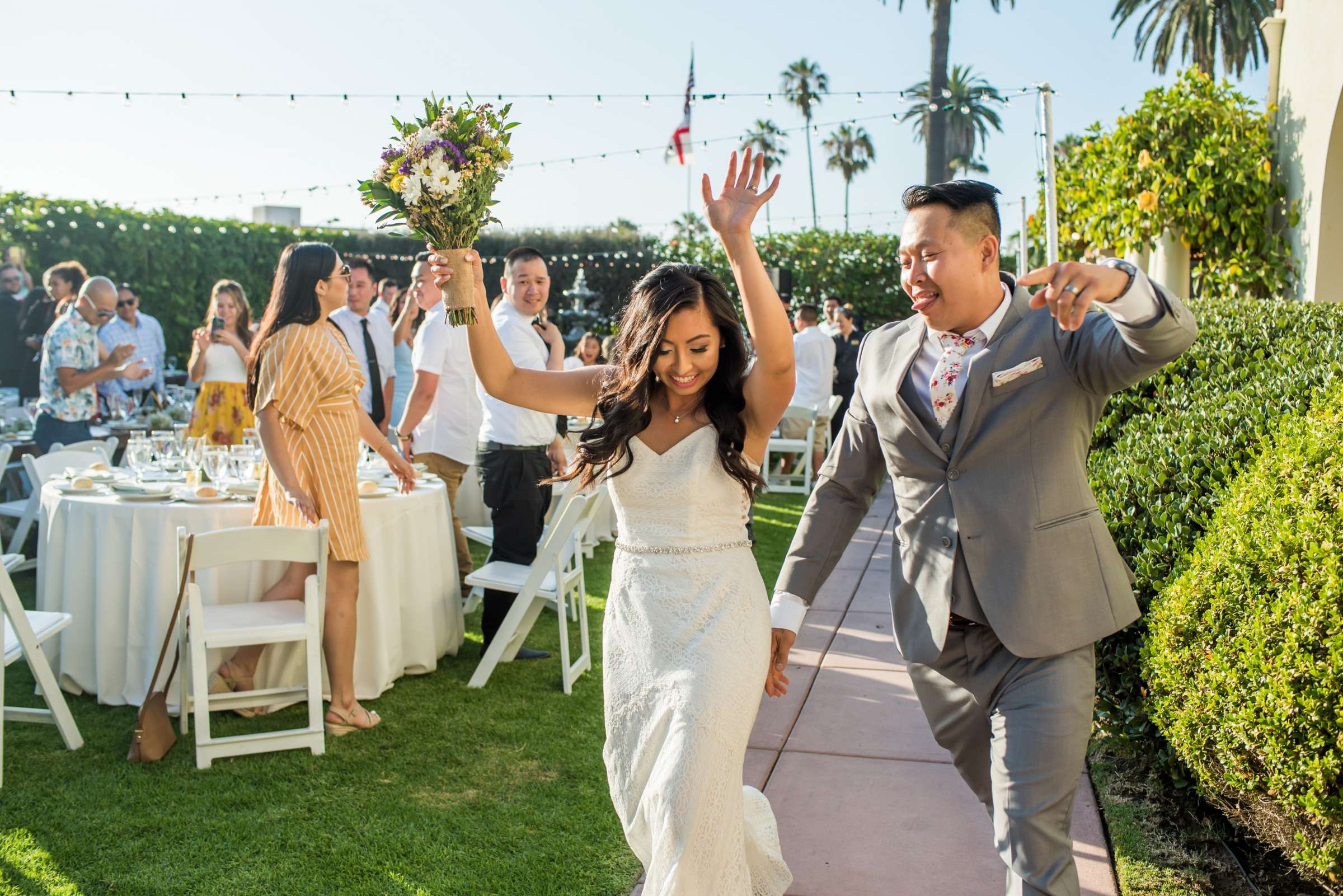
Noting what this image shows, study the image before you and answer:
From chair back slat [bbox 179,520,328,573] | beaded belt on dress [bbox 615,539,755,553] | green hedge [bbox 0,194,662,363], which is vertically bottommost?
chair back slat [bbox 179,520,328,573]

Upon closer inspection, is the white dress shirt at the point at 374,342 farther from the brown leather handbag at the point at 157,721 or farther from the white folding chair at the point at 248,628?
A: the brown leather handbag at the point at 157,721

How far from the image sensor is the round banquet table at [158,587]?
473cm

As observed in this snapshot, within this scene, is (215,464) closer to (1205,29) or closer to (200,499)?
(200,499)

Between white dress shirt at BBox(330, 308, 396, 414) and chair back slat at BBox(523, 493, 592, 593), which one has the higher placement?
white dress shirt at BBox(330, 308, 396, 414)

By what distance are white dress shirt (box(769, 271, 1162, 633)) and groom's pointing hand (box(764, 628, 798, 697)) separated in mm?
19

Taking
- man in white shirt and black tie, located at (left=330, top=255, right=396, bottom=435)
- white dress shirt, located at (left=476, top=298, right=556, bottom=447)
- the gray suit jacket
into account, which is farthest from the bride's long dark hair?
man in white shirt and black tie, located at (left=330, top=255, right=396, bottom=435)

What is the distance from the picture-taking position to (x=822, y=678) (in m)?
5.33

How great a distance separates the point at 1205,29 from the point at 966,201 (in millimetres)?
33716

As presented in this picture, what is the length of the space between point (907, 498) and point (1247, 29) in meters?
34.6

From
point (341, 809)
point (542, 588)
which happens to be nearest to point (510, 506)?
point (542, 588)

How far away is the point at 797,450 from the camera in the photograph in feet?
38.9

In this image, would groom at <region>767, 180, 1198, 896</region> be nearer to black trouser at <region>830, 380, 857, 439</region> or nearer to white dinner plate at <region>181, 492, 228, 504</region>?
white dinner plate at <region>181, 492, 228, 504</region>

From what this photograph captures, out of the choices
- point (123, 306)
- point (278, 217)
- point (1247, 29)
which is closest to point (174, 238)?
point (278, 217)

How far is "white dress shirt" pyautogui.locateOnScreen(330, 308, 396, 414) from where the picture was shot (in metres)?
7.53
